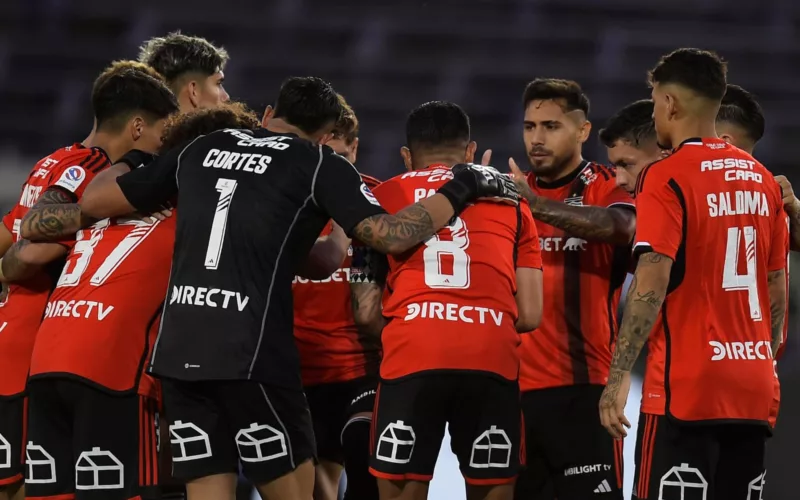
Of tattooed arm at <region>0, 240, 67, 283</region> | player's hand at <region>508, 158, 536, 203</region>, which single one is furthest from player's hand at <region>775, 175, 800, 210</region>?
tattooed arm at <region>0, 240, 67, 283</region>

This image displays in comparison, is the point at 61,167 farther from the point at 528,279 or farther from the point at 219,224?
the point at 528,279

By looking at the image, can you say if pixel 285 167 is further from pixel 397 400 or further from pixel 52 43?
pixel 52 43

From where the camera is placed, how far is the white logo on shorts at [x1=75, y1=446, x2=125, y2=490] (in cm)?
379

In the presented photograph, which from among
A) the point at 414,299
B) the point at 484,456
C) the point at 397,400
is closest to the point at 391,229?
the point at 414,299

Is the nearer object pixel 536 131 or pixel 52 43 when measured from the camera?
pixel 536 131

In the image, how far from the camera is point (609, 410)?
354cm

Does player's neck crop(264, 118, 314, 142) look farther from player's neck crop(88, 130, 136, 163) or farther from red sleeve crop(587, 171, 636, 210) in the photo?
red sleeve crop(587, 171, 636, 210)

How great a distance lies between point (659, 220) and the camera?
11.9ft

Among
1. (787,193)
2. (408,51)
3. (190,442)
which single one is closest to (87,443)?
(190,442)

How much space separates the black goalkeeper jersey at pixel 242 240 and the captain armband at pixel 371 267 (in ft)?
1.61

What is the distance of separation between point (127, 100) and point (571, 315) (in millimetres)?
2020

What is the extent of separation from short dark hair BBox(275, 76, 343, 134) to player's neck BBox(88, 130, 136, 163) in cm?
70

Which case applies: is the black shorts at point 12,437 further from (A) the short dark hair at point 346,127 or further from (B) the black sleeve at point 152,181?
(A) the short dark hair at point 346,127

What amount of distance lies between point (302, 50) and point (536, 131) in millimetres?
7317
